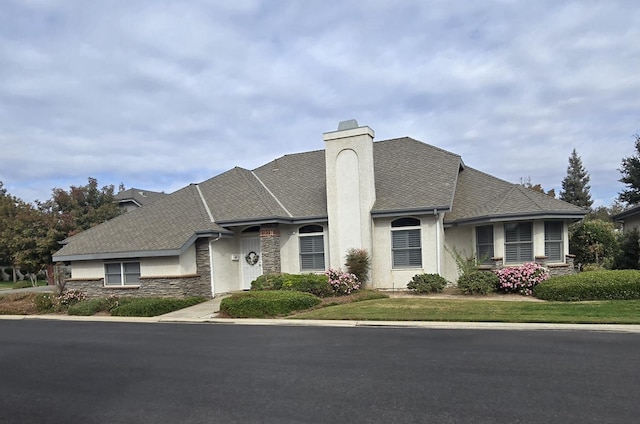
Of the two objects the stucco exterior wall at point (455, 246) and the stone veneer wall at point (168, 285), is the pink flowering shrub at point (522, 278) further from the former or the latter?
the stone veneer wall at point (168, 285)

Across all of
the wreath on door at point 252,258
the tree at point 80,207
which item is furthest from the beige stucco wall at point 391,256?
the tree at point 80,207

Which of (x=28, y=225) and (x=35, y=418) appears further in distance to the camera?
(x=28, y=225)

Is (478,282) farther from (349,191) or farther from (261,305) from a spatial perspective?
(261,305)

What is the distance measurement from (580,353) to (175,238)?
1581 centimetres

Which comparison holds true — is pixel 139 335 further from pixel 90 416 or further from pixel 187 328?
pixel 90 416

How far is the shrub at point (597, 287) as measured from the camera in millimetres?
14930

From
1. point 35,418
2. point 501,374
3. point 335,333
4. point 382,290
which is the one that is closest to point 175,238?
point 382,290

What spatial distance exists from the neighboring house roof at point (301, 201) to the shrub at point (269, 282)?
2542mm

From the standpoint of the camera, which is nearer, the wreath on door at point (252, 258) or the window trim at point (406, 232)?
the window trim at point (406, 232)

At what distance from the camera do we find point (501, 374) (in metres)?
7.45

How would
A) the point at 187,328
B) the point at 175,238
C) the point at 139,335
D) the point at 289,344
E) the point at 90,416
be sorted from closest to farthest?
the point at 90,416
the point at 289,344
the point at 139,335
the point at 187,328
the point at 175,238

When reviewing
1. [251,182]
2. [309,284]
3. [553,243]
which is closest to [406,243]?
[309,284]

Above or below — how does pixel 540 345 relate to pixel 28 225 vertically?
below

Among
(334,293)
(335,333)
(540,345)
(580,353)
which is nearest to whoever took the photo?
(580,353)
